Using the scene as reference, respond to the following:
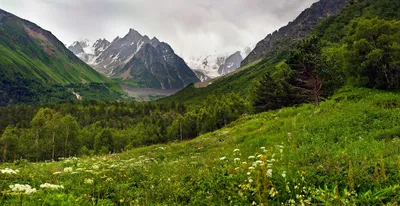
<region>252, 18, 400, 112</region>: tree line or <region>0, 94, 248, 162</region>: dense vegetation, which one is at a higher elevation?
<region>252, 18, 400, 112</region>: tree line

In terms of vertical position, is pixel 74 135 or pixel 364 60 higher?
pixel 364 60

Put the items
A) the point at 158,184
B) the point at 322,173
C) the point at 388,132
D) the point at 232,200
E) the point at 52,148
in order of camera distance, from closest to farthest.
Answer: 1. the point at 232,200
2. the point at 322,173
3. the point at 158,184
4. the point at 388,132
5. the point at 52,148

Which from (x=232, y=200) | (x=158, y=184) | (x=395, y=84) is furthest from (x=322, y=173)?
(x=395, y=84)

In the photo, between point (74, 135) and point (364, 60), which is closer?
point (364, 60)

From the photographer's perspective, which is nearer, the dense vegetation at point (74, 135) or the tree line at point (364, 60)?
the tree line at point (364, 60)

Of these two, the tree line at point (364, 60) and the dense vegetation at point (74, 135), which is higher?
the tree line at point (364, 60)

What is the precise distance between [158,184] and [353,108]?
17.3 m

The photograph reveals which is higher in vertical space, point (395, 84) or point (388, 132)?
point (395, 84)

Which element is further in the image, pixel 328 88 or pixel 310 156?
pixel 328 88

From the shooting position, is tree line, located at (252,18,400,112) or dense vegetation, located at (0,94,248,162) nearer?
tree line, located at (252,18,400,112)

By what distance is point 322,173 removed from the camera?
7527 millimetres

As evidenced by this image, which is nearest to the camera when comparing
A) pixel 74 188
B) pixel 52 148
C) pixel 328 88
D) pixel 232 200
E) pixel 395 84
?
pixel 232 200

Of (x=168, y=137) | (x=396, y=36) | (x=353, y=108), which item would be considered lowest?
(x=168, y=137)

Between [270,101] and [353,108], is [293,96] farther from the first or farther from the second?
[353,108]
